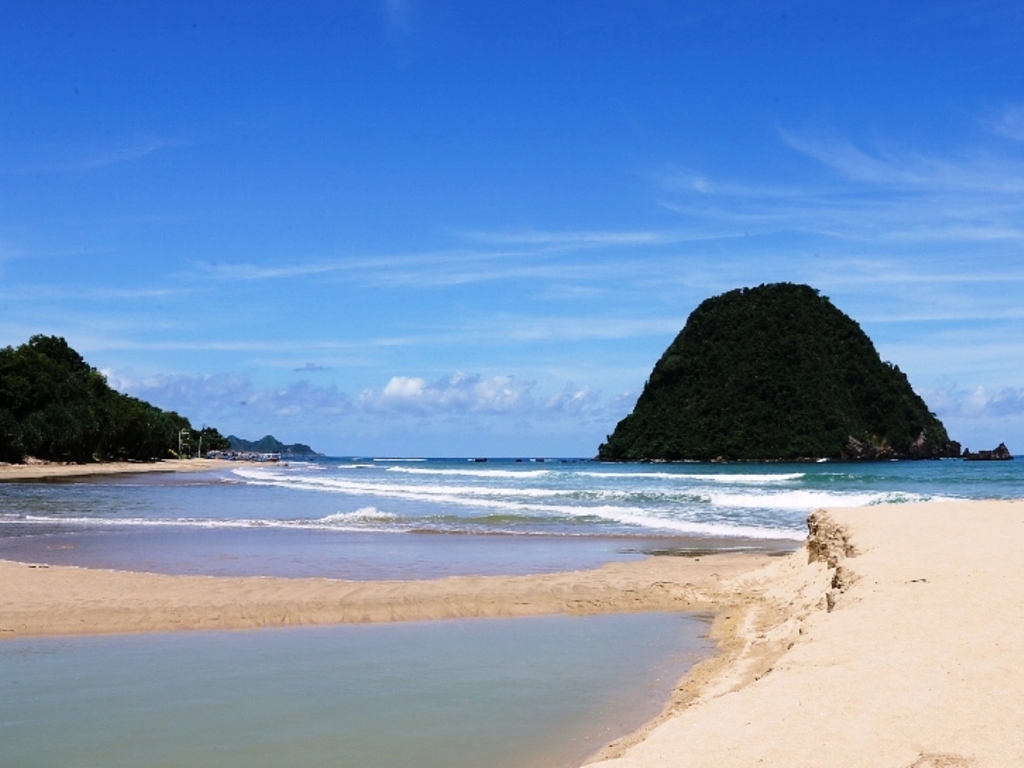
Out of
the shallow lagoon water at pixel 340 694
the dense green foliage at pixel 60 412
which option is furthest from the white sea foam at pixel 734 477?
the dense green foliage at pixel 60 412

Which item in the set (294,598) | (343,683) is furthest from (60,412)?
(343,683)

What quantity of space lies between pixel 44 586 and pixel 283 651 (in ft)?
16.3

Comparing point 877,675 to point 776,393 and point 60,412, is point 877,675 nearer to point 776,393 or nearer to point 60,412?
point 60,412

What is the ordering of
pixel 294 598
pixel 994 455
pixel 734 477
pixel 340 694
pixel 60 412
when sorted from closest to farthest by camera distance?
1. pixel 340 694
2. pixel 294 598
3. pixel 734 477
4. pixel 60 412
5. pixel 994 455

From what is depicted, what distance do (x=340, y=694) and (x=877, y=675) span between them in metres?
3.76

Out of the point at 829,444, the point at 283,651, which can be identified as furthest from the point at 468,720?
the point at 829,444

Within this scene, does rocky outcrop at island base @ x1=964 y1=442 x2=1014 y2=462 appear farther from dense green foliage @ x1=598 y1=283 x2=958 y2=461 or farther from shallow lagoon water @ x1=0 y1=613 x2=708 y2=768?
shallow lagoon water @ x1=0 y1=613 x2=708 y2=768

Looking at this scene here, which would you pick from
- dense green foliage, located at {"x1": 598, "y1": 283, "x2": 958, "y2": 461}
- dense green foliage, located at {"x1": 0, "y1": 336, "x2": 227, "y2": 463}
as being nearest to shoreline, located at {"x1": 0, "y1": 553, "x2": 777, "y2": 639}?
dense green foliage, located at {"x1": 0, "y1": 336, "x2": 227, "y2": 463}

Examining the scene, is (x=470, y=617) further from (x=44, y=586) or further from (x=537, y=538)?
(x=537, y=538)

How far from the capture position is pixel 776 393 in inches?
5133

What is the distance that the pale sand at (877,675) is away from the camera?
15.3ft

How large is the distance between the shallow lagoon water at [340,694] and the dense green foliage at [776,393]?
388ft

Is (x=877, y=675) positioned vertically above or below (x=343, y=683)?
above

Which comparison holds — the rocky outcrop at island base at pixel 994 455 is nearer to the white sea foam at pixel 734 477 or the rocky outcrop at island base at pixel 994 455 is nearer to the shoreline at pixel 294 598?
the white sea foam at pixel 734 477
